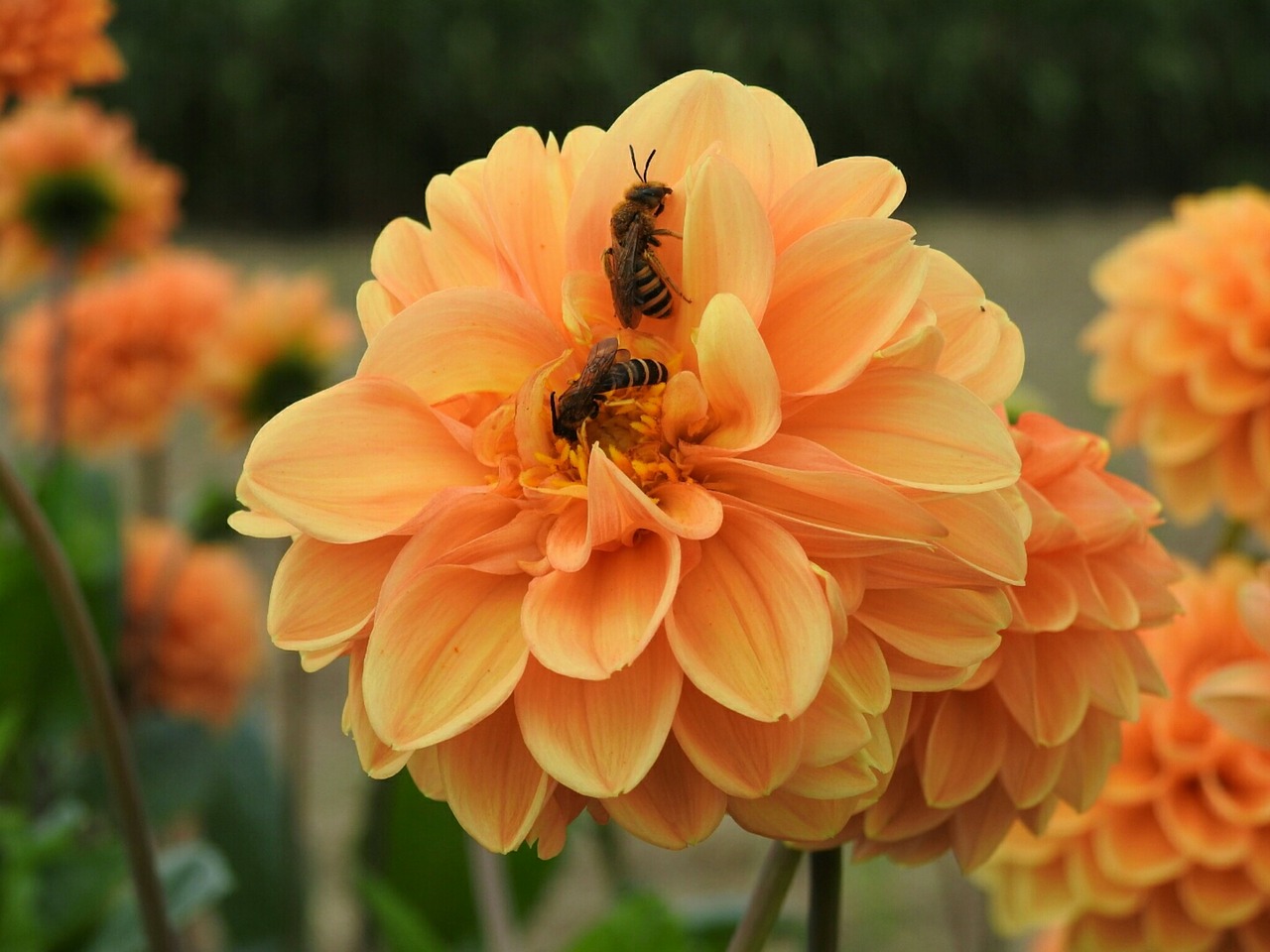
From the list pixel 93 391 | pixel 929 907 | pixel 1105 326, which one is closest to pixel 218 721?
pixel 93 391

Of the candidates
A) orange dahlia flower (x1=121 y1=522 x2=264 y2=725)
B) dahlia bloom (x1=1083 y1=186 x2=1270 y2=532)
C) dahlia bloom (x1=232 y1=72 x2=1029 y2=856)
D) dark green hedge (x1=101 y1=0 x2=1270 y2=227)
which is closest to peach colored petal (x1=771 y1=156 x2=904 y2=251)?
dahlia bloom (x1=232 y1=72 x2=1029 y2=856)

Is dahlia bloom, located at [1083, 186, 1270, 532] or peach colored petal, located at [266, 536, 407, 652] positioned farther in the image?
dahlia bloom, located at [1083, 186, 1270, 532]

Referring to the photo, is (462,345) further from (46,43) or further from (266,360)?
(266,360)

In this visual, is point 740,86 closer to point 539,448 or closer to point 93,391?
point 539,448

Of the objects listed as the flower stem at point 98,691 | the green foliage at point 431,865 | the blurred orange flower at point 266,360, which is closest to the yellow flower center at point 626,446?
the flower stem at point 98,691

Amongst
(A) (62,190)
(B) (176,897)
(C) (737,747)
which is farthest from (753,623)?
(A) (62,190)

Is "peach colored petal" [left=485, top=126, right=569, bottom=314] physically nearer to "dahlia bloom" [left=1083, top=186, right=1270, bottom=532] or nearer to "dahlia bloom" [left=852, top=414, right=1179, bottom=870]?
"dahlia bloom" [left=852, top=414, right=1179, bottom=870]

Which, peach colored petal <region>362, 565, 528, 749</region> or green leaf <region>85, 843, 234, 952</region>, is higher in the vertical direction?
peach colored petal <region>362, 565, 528, 749</region>
